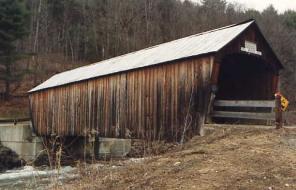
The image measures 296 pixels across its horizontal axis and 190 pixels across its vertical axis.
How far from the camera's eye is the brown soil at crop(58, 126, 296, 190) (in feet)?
22.3

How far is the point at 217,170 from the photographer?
289 inches

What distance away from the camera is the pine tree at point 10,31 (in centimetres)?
3066

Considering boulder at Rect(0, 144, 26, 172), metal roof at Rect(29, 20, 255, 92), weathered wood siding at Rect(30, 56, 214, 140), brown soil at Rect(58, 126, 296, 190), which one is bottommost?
boulder at Rect(0, 144, 26, 172)

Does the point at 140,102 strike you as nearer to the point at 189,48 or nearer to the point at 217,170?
the point at 189,48

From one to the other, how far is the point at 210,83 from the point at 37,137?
13780mm

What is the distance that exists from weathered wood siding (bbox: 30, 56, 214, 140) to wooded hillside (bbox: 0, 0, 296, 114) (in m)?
22.9

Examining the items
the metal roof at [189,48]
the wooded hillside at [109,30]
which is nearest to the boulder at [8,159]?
the metal roof at [189,48]

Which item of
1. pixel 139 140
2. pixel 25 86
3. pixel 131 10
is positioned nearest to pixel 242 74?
pixel 139 140

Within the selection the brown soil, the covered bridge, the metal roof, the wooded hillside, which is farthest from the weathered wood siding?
the wooded hillside

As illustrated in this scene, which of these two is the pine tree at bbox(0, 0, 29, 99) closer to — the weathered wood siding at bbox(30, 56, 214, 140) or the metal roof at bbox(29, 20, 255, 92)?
the weathered wood siding at bbox(30, 56, 214, 140)

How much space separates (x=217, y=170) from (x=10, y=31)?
2686cm

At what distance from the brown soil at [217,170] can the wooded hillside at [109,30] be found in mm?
34857

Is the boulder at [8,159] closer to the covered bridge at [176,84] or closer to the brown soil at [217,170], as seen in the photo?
the covered bridge at [176,84]

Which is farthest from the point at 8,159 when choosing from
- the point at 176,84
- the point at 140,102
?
the point at 176,84
